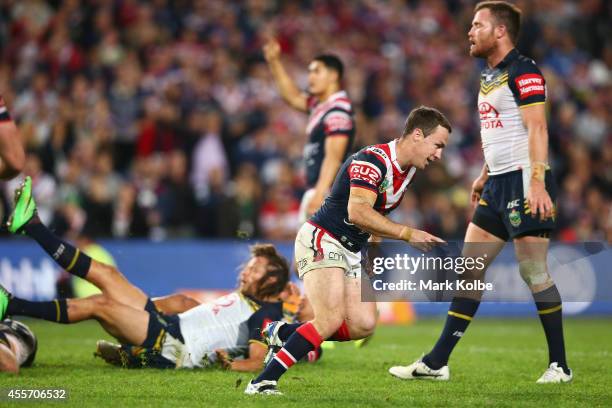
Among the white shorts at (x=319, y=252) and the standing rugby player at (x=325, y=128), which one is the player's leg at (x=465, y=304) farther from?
the standing rugby player at (x=325, y=128)

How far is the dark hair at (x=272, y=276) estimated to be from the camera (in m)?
8.46

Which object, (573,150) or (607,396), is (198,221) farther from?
(607,396)

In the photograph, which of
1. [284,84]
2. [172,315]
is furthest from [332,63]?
[172,315]

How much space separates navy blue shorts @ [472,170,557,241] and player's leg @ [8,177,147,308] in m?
3.04

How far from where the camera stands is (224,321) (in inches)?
328

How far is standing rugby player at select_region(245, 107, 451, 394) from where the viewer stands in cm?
650

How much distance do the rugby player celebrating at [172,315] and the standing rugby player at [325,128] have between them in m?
1.57

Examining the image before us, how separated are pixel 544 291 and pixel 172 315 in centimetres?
310

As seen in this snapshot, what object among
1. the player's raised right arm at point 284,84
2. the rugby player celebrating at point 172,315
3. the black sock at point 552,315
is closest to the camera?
the black sock at point 552,315

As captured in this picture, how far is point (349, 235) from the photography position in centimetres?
695

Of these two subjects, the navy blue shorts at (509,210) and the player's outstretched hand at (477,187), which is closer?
the navy blue shorts at (509,210)

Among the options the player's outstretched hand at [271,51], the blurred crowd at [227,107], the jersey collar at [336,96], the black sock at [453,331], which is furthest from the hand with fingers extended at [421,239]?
the blurred crowd at [227,107]

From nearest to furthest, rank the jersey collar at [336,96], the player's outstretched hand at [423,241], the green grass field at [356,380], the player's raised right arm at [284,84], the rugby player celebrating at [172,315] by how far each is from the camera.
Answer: the player's outstretched hand at [423,241] → the green grass field at [356,380] → the rugby player celebrating at [172,315] → the jersey collar at [336,96] → the player's raised right arm at [284,84]

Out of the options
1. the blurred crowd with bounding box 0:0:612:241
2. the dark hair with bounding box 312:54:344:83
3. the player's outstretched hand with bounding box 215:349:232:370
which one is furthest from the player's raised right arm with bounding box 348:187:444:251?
the blurred crowd with bounding box 0:0:612:241
